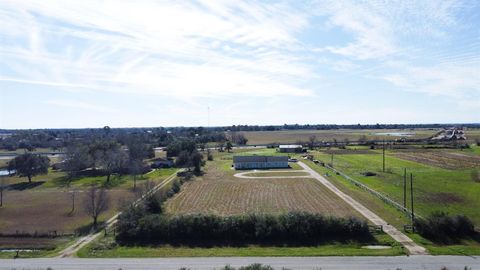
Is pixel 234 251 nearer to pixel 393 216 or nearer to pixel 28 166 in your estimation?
pixel 393 216

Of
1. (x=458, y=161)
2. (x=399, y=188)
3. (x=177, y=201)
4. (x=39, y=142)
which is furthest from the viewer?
(x=39, y=142)

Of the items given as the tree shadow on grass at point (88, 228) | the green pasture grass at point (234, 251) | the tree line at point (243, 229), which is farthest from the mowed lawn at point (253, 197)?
the green pasture grass at point (234, 251)

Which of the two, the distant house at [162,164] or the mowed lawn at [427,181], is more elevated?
the distant house at [162,164]

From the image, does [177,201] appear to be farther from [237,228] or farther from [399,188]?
[399,188]

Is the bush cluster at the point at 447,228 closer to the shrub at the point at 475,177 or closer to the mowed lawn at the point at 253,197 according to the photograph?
the mowed lawn at the point at 253,197

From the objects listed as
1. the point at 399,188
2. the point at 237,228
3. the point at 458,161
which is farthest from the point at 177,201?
the point at 458,161
